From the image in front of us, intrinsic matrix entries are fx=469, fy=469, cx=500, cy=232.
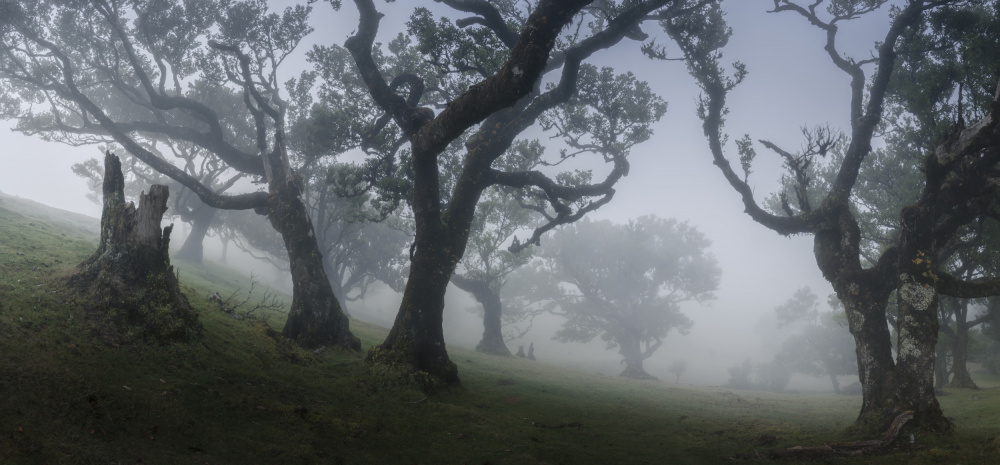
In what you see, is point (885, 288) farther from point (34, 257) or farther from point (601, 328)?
point (601, 328)

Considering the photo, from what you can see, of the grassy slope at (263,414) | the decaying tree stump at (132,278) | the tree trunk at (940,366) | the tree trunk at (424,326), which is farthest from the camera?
the tree trunk at (940,366)

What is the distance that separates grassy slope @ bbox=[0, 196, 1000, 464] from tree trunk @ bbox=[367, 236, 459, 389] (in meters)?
0.70

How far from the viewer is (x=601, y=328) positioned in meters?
54.2

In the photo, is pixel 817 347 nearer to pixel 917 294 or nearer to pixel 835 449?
pixel 917 294

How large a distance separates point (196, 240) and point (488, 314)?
23790mm

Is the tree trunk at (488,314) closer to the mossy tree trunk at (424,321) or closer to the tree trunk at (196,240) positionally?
the tree trunk at (196,240)

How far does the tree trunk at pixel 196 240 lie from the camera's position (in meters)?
36.3

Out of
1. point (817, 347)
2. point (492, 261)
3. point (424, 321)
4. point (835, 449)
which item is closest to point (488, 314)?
point (492, 261)

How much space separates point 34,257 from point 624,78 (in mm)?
21526

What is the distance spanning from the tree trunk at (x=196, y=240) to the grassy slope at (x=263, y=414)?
2387 cm

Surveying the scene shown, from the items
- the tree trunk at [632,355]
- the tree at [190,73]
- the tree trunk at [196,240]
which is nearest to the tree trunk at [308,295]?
the tree at [190,73]

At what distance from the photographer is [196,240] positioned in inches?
1457

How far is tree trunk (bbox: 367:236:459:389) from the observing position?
13141mm

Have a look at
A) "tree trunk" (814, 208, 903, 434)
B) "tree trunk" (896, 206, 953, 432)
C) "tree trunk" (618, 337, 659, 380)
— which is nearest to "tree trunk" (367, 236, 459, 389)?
"tree trunk" (814, 208, 903, 434)
